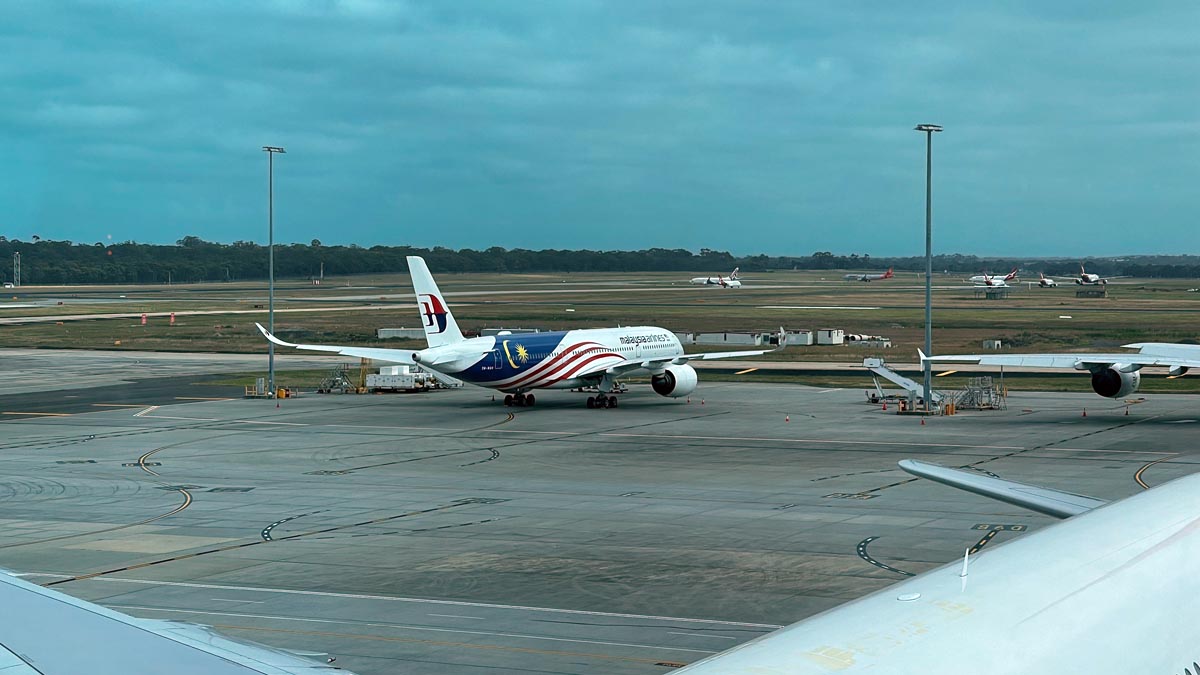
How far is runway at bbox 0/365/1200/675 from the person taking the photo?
21703mm

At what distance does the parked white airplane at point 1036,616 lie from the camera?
23.0 feet

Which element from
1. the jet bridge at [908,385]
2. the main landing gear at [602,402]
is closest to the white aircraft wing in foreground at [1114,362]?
the jet bridge at [908,385]

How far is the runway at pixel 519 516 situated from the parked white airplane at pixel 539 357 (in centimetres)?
208

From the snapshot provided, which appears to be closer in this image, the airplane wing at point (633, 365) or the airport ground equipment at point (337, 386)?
the airplane wing at point (633, 365)

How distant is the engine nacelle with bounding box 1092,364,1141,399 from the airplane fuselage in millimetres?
20788

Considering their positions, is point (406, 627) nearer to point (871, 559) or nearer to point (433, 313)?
point (871, 559)

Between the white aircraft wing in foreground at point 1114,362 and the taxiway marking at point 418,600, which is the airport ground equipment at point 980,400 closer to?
the white aircraft wing in foreground at point 1114,362

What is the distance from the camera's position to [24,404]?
62.8 m

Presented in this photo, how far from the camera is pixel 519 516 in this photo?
106ft

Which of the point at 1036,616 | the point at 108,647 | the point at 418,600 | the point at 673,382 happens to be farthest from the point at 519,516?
the point at 673,382

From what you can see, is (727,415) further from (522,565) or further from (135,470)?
(522,565)

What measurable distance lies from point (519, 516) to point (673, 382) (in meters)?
31.1

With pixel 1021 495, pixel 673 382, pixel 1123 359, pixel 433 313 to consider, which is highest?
pixel 433 313

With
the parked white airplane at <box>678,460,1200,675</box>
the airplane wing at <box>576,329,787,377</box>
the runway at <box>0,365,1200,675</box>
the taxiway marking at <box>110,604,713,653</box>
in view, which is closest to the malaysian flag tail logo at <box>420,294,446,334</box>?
the runway at <box>0,365,1200,675</box>
